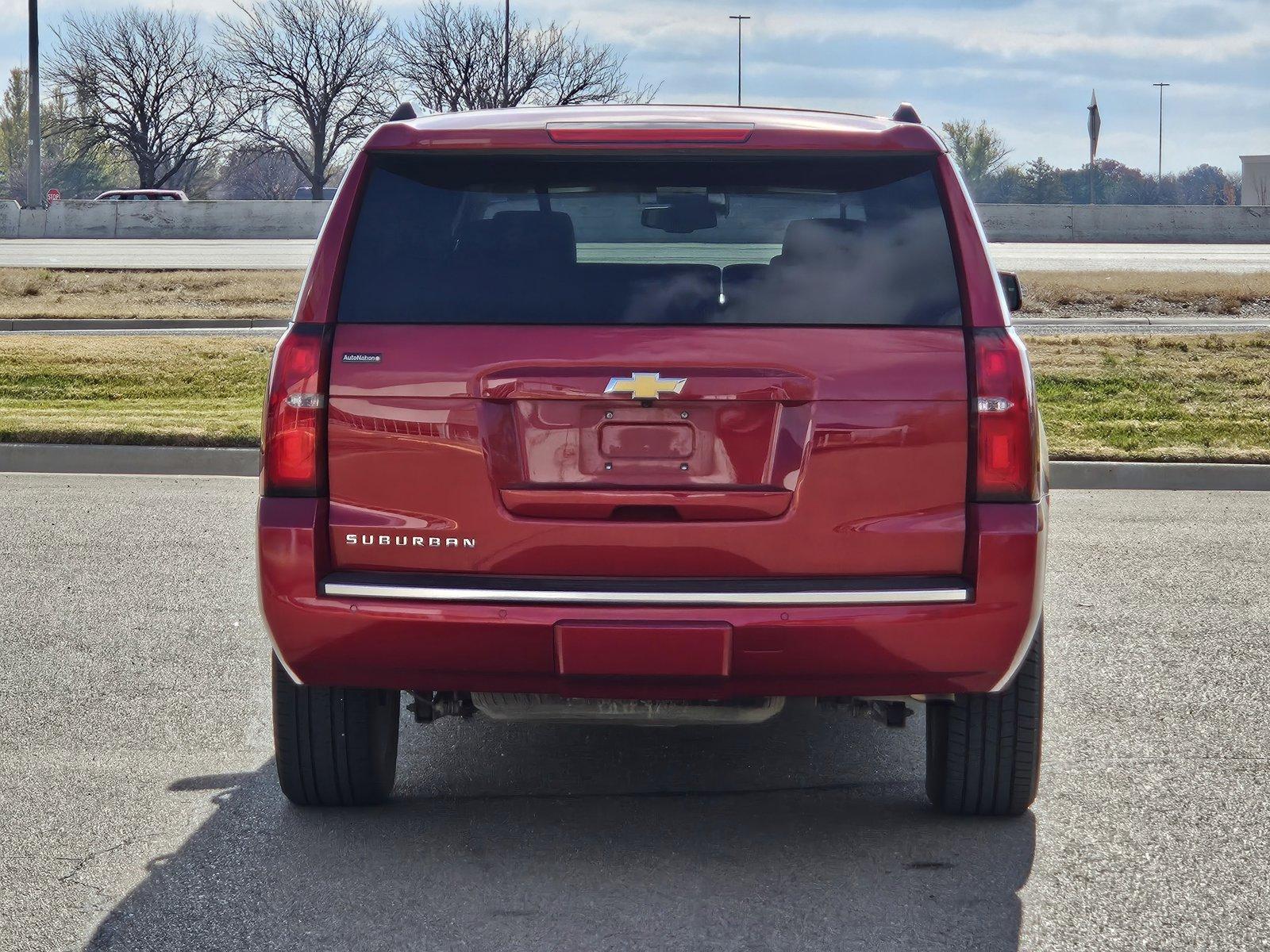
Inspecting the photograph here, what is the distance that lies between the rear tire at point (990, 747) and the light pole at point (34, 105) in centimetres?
4134

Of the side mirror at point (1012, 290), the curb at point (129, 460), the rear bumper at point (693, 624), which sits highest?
the side mirror at point (1012, 290)

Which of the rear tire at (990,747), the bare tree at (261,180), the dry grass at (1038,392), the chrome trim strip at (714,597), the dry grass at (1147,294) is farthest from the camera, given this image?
the bare tree at (261,180)

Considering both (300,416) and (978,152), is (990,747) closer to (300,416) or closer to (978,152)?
(300,416)

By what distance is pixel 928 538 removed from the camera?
3.78 metres

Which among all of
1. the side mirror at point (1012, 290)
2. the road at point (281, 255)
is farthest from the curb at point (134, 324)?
the side mirror at point (1012, 290)

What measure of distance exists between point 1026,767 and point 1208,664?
7.28 feet

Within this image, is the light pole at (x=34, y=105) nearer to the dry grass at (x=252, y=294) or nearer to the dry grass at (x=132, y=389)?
the dry grass at (x=252, y=294)

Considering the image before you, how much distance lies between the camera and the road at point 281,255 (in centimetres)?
2784

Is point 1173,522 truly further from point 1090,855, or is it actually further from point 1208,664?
point 1090,855

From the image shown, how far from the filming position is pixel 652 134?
12.7ft

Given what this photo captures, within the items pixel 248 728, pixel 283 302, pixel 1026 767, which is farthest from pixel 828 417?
pixel 283 302

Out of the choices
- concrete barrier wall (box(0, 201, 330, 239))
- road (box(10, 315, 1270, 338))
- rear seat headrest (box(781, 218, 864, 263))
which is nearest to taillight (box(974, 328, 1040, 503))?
rear seat headrest (box(781, 218, 864, 263))

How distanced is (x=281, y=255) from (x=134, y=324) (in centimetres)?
1152

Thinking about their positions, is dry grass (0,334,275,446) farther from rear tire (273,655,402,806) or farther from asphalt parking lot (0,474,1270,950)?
rear tire (273,655,402,806)
